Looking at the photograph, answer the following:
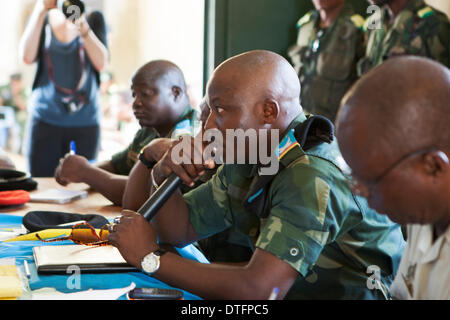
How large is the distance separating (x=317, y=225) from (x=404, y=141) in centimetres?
35

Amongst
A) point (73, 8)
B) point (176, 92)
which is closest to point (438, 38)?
point (176, 92)

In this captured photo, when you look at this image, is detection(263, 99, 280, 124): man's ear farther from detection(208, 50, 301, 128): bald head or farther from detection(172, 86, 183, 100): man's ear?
detection(172, 86, 183, 100): man's ear

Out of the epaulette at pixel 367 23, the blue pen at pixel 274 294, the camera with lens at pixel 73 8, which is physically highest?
the camera with lens at pixel 73 8

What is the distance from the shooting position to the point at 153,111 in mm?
2412

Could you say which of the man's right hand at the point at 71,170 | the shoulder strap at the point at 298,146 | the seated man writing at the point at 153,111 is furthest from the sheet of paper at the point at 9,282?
the man's right hand at the point at 71,170

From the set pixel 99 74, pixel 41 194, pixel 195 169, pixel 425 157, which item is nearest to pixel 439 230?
pixel 425 157

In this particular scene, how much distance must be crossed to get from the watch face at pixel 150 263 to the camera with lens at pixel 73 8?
1.95 metres

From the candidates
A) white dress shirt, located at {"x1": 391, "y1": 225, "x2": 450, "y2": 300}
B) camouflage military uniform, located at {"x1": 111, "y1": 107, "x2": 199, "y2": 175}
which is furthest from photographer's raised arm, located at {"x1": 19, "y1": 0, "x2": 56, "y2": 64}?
white dress shirt, located at {"x1": 391, "y1": 225, "x2": 450, "y2": 300}

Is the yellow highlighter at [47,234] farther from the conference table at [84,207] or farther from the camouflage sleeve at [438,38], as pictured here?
the camouflage sleeve at [438,38]

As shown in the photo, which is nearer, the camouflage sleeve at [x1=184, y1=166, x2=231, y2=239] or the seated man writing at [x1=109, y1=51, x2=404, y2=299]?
the seated man writing at [x1=109, y1=51, x2=404, y2=299]

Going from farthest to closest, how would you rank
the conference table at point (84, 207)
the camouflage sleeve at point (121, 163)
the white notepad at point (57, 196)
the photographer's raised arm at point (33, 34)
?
1. the photographer's raised arm at point (33, 34)
2. the camouflage sleeve at point (121, 163)
3. the white notepad at point (57, 196)
4. the conference table at point (84, 207)

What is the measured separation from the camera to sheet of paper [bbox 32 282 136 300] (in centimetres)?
121

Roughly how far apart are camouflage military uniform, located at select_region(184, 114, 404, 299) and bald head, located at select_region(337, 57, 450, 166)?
0.29m

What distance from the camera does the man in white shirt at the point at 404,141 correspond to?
0.95 metres
